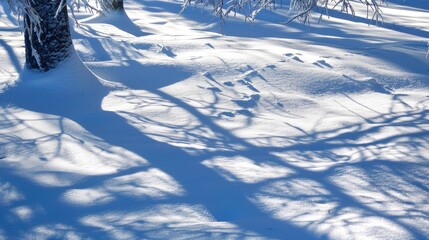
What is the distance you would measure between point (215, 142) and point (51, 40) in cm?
311

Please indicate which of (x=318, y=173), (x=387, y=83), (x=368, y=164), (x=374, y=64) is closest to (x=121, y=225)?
→ (x=318, y=173)

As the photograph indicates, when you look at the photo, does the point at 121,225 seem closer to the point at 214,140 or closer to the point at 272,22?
the point at 214,140

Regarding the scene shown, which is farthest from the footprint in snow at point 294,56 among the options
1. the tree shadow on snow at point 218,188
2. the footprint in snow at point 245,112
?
the tree shadow on snow at point 218,188

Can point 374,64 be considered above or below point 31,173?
above

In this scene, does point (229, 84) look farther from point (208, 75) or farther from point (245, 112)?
point (245, 112)

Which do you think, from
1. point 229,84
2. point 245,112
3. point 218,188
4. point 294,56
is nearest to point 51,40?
point 229,84

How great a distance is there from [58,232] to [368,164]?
305cm

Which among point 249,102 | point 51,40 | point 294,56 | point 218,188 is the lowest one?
point 218,188

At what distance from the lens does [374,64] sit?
916 cm

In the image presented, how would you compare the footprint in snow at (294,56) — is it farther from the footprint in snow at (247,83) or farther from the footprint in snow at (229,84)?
the footprint in snow at (229,84)

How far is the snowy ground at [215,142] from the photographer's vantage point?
398 cm

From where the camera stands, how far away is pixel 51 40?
717 cm

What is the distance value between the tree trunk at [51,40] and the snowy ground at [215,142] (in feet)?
0.59

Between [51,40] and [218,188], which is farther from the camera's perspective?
[51,40]
